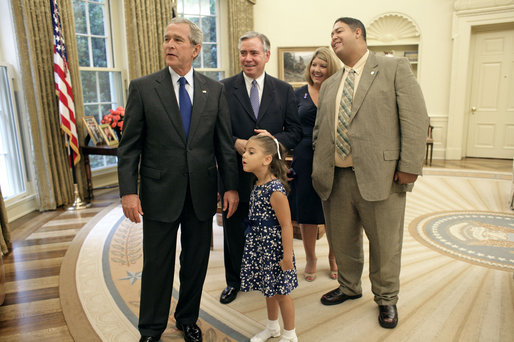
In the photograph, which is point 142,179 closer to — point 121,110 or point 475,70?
point 121,110

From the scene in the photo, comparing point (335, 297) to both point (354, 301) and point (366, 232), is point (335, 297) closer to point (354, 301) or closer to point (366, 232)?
point (354, 301)

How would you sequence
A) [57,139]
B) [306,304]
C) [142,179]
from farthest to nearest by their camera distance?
1. [57,139]
2. [306,304]
3. [142,179]

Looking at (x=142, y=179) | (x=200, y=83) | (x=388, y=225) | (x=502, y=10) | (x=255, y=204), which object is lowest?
(x=388, y=225)

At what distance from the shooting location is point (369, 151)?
2.17 metres

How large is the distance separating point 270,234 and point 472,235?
9.28ft

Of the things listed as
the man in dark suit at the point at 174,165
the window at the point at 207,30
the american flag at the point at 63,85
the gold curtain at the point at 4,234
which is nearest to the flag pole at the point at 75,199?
the american flag at the point at 63,85

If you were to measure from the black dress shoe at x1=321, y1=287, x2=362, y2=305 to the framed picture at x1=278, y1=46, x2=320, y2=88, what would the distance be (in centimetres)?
606

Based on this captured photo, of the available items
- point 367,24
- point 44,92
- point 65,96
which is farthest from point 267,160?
point 367,24

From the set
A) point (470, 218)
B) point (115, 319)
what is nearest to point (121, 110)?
point (115, 319)

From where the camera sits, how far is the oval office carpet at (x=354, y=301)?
7.38 ft

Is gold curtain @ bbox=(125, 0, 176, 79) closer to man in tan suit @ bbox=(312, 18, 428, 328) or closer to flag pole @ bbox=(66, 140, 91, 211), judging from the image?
flag pole @ bbox=(66, 140, 91, 211)

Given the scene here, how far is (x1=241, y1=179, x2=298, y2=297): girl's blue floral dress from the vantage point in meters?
1.99

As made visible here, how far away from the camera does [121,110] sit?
5383 mm

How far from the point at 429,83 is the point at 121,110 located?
5.96 meters
